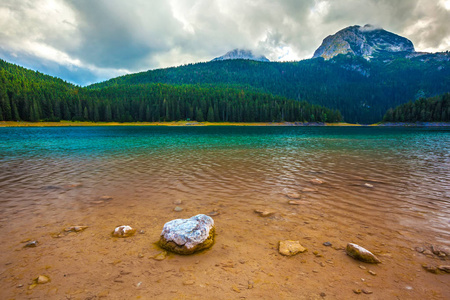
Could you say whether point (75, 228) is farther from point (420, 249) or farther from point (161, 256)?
point (420, 249)

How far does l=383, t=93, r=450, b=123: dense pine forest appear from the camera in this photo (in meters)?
131

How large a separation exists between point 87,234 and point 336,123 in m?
193

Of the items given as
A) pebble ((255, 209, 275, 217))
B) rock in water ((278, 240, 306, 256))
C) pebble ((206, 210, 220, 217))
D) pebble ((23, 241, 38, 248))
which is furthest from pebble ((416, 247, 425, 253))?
pebble ((23, 241, 38, 248))

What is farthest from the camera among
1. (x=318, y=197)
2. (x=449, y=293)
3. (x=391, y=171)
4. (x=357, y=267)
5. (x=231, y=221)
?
(x=391, y=171)

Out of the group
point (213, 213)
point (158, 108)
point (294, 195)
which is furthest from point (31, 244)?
point (158, 108)

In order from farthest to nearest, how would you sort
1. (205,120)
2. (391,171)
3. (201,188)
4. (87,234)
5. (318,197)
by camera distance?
1. (205,120)
2. (391,171)
3. (201,188)
4. (318,197)
5. (87,234)

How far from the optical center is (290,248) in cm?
565

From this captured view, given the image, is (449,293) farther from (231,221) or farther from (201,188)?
(201,188)

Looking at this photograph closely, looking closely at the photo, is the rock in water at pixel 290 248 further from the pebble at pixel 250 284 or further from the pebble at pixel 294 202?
the pebble at pixel 294 202

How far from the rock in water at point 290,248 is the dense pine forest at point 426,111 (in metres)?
184

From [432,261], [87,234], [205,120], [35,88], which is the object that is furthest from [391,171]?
[35,88]

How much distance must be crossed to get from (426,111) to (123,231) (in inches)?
7542

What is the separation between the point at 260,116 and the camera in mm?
150125

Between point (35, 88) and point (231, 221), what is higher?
point (35, 88)
